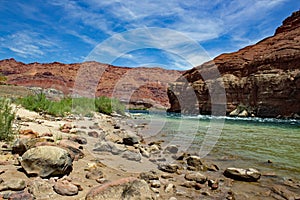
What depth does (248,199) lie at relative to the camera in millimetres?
3115

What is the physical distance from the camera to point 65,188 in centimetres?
264

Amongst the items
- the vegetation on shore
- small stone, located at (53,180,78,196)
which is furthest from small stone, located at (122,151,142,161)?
the vegetation on shore

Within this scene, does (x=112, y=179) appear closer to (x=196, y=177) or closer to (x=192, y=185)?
(x=192, y=185)

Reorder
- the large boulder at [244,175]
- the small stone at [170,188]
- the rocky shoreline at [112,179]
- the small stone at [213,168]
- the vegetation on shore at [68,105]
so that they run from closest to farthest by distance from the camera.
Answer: the rocky shoreline at [112,179]
the small stone at [170,188]
the large boulder at [244,175]
the small stone at [213,168]
the vegetation on shore at [68,105]

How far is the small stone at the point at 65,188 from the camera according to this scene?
258 centimetres

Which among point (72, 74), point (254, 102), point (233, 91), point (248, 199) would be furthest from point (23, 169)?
point (72, 74)

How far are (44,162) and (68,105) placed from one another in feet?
52.3

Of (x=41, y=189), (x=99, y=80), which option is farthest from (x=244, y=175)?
(x=99, y=80)

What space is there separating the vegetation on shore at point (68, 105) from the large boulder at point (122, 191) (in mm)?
11462

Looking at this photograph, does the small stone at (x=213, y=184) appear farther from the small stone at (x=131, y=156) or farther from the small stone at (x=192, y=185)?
the small stone at (x=131, y=156)

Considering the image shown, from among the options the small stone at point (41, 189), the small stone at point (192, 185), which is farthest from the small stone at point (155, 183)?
the small stone at point (41, 189)

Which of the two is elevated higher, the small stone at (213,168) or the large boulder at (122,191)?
the large boulder at (122,191)

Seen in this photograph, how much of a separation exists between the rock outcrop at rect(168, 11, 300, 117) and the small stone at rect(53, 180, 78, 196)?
39.4 metres

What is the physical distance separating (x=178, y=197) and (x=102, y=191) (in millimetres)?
1140
